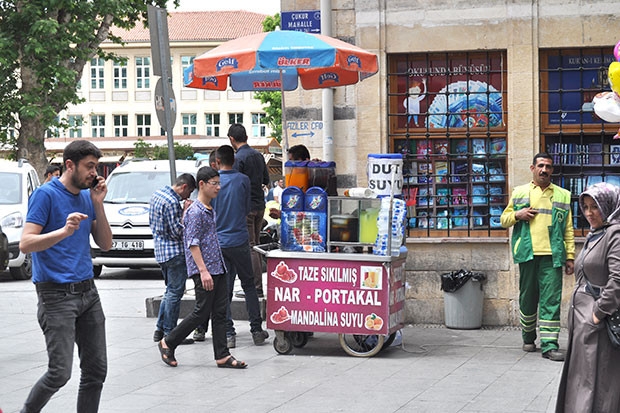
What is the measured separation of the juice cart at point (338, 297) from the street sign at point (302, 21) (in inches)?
118

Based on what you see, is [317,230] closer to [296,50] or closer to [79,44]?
[296,50]

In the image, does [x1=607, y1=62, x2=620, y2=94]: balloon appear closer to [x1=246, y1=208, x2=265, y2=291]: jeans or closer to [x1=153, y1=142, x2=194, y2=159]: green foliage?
[x1=246, y1=208, x2=265, y2=291]: jeans

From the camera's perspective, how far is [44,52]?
3014 centimetres

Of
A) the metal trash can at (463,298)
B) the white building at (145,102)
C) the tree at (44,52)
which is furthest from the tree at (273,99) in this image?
the metal trash can at (463,298)

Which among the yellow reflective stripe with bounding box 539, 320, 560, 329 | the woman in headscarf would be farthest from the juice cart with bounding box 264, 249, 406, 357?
the woman in headscarf

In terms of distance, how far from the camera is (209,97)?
83500 mm

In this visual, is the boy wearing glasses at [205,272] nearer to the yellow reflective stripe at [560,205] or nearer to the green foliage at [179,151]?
the yellow reflective stripe at [560,205]

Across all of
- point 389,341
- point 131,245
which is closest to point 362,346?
point 389,341

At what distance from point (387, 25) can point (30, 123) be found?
22.7 metres

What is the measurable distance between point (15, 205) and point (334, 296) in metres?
9.90

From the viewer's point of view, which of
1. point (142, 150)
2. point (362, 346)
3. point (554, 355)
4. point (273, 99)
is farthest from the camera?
point (142, 150)

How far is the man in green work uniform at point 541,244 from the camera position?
415 inches

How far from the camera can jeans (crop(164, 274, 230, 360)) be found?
970 cm

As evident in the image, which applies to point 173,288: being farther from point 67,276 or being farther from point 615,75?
point 615,75
